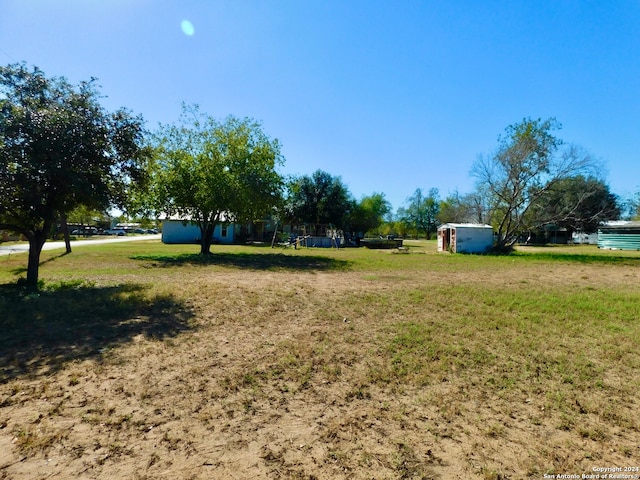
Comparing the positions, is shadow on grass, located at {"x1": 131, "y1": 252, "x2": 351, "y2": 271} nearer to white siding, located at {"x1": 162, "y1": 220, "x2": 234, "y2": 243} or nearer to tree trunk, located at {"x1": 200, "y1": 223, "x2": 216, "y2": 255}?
tree trunk, located at {"x1": 200, "y1": 223, "x2": 216, "y2": 255}

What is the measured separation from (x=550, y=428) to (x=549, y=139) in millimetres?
30032

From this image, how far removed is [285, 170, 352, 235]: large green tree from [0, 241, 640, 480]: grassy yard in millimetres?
34000

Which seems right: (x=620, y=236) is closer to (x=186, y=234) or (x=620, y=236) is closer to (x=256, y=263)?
(x=256, y=263)

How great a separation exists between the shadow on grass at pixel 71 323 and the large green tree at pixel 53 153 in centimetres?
222

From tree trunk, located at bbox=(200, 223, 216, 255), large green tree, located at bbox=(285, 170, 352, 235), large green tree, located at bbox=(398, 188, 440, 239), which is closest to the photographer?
tree trunk, located at bbox=(200, 223, 216, 255)

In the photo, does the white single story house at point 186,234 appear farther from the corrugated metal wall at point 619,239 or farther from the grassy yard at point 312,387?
the corrugated metal wall at point 619,239

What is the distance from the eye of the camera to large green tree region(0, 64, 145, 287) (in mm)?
8227

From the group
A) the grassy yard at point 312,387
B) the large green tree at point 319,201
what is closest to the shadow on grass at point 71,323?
the grassy yard at point 312,387

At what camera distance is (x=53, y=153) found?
833 cm

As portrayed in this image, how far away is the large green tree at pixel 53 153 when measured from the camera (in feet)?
27.0

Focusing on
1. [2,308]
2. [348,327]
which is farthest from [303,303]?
[2,308]

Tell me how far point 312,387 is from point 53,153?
862cm

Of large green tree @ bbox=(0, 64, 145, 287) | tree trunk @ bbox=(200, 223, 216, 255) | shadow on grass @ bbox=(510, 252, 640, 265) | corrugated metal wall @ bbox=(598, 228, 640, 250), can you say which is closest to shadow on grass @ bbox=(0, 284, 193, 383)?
large green tree @ bbox=(0, 64, 145, 287)

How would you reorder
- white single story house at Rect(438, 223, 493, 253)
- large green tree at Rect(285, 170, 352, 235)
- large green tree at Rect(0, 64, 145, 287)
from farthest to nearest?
large green tree at Rect(285, 170, 352, 235)
white single story house at Rect(438, 223, 493, 253)
large green tree at Rect(0, 64, 145, 287)
